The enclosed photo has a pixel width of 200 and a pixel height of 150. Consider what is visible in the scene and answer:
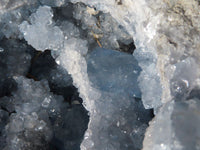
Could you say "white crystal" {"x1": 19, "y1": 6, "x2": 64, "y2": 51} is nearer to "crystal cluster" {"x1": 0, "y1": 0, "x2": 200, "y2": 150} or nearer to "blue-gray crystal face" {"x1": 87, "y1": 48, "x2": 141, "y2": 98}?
"crystal cluster" {"x1": 0, "y1": 0, "x2": 200, "y2": 150}

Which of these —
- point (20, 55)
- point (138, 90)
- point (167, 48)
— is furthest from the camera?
point (20, 55)

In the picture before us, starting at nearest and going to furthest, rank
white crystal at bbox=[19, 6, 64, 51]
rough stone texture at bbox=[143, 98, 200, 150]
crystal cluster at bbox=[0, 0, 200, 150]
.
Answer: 1. rough stone texture at bbox=[143, 98, 200, 150]
2. crystal cluster at bbox=[0, 0, 200, 150]
3. white crystal at bbox=[19, 6, 64, 51]

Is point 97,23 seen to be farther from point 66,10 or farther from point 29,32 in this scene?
point 29,32

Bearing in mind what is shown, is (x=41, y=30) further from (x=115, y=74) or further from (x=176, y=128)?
(x=176, y=128)

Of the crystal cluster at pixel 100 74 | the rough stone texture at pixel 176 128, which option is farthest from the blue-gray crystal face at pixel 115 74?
the rough stone texture at pixel 176 128

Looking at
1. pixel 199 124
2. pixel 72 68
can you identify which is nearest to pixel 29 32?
pixel 72 68

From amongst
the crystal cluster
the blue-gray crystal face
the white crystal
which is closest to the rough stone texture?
the crystal cluster

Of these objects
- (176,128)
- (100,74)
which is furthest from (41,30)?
(176,128)

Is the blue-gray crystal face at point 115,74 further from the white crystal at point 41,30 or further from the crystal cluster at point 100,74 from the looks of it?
the white crystal at point 41,30
